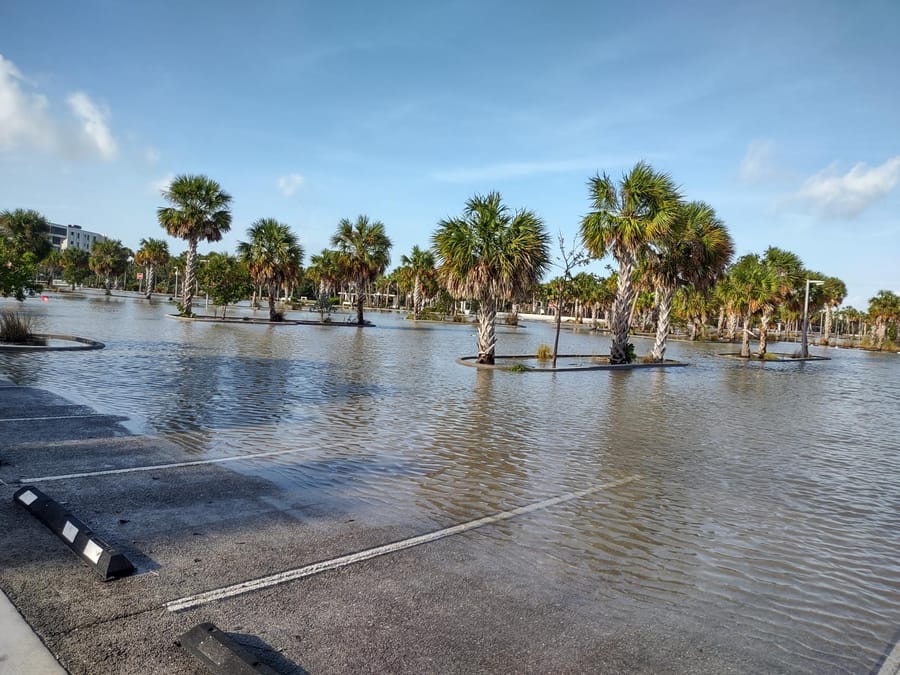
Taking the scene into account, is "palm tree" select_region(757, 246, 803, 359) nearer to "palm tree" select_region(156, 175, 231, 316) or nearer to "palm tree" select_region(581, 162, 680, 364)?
"palm tree" select_region(581, 162, 680, 364)

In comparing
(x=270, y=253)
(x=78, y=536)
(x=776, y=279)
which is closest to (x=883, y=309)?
(x=776, y=279)

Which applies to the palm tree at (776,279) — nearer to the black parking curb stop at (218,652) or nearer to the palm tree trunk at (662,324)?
the palm tree trunk at (662,324)

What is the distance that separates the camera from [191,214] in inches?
1886

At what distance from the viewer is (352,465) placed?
8625mm

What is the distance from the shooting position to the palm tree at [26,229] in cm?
7467

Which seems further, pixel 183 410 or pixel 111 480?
pixel 183 410

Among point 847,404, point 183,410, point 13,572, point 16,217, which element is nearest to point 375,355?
point 183,410

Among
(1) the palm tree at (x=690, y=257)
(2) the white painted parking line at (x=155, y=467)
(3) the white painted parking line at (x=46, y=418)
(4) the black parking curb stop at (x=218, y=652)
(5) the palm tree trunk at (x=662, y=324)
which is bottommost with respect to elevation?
(2) the white painted parking line at (x=155, y=467)

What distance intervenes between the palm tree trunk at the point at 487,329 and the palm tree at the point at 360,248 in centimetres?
2792

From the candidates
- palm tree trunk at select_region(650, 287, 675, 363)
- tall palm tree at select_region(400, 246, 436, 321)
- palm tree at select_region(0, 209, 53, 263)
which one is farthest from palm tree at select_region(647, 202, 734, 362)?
palm tree at select_region(0, 209, 53, 263)

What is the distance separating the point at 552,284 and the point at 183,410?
329 feet

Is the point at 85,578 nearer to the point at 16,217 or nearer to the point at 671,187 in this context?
the point at 671,187

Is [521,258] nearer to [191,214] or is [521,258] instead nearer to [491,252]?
[491,252]

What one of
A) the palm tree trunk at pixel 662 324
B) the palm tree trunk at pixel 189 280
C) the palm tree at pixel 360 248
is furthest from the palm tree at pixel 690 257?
the palm tree trunk at pixel 189 280
